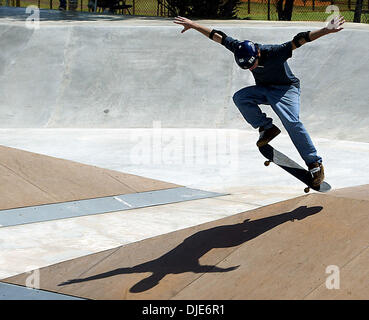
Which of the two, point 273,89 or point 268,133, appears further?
point 268,133

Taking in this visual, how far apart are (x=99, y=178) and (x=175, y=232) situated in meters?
2.60

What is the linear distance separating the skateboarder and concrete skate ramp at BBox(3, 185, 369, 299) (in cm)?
59

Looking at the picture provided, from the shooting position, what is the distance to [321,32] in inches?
262

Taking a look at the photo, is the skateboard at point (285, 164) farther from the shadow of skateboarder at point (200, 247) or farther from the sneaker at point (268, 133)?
the shadow of skateboarder at point (200, 247)

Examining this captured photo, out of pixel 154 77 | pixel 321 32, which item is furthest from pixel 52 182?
pixel 154 77

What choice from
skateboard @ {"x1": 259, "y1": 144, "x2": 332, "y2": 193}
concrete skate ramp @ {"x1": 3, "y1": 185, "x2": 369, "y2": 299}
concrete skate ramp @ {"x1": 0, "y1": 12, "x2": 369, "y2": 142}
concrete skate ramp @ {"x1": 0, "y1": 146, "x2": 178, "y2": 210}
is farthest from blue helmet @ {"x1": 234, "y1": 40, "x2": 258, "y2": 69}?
concrete skate ramp @ {"x1": 0, "y1": 12, "x2": 369, "y2": 142}

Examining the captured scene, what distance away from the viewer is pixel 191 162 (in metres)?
11.3

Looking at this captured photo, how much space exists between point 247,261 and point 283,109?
1.71 metres

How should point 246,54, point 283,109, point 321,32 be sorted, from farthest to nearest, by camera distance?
point 283,109, point 246,54, point 321,32

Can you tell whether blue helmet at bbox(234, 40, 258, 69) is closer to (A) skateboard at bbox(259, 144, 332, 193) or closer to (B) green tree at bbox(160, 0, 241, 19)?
(A) skateboard at bbox(259, 144, 332, 193)

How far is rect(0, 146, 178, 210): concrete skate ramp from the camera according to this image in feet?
28.4

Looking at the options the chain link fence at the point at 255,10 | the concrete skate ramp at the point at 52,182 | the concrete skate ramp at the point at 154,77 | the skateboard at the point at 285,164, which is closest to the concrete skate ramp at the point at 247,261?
the skateboard at the point at 285,164

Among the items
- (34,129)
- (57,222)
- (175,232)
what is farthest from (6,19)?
(175,232)

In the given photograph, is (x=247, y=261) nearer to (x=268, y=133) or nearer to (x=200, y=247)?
(x=200, y=247)
